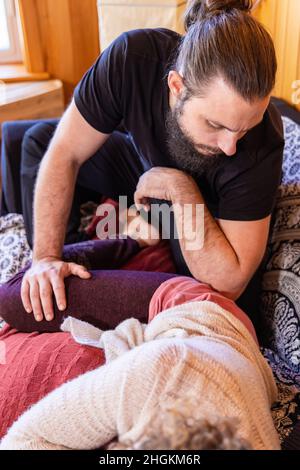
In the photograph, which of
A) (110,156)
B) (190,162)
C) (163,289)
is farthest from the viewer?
(110,156)

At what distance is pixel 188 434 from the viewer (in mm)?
568

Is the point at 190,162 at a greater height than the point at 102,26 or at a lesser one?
lesser

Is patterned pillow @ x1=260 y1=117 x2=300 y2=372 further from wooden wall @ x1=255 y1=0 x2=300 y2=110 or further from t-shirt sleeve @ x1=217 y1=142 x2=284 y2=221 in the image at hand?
wooden wall @ x1=255 y1=0 x2=300 y2=110

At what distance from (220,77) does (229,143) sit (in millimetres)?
145

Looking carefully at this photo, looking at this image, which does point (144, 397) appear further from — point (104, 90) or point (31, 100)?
point (31, 100)

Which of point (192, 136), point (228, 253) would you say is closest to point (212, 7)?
point (192, 136)

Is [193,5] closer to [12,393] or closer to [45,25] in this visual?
[12,393]

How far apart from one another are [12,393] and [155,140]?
737 mm

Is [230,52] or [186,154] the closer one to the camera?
[230,52]

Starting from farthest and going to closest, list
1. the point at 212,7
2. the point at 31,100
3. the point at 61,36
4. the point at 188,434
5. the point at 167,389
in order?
1. the point at 61,36
2. the point at 31,100
3. the point at 212,7
4. the point at 167,389
5. the point at 188,434

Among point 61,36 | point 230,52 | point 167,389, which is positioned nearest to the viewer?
point 167,389

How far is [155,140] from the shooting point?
4.57 ft
